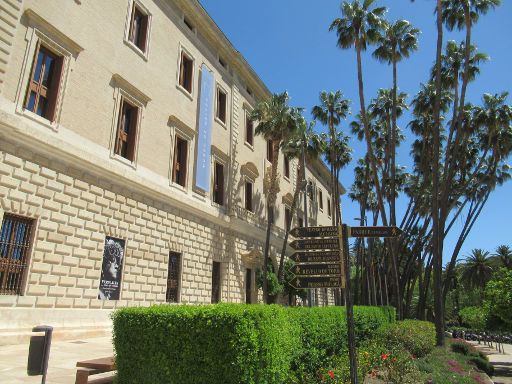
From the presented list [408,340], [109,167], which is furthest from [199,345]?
[408,340]

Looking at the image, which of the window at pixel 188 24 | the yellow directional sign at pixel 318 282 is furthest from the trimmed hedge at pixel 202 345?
the window at pixel 188 24

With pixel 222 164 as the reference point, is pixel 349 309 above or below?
below

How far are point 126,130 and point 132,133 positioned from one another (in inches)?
10.1

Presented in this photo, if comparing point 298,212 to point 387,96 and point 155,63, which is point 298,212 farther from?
point 155,63

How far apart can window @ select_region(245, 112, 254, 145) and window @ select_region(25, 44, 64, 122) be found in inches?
608

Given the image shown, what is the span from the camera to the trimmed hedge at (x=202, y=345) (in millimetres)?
5273

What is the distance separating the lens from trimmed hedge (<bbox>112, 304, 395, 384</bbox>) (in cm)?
527

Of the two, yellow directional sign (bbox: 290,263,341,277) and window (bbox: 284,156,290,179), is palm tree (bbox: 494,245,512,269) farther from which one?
yellow directional sign (bbox: 290,263,341,277)

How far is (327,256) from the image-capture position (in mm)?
5973

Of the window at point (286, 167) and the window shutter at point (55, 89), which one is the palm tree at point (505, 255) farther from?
the window shutter at point (55, 89)

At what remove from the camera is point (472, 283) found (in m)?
58.0

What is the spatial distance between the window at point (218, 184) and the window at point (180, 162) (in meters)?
3.30

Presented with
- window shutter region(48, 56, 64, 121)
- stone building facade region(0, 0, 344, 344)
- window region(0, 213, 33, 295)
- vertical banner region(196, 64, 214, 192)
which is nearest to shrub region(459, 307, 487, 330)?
stone building facade region(0, 0, 344, 344)

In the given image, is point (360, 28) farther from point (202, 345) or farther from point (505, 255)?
point (505, 255)
